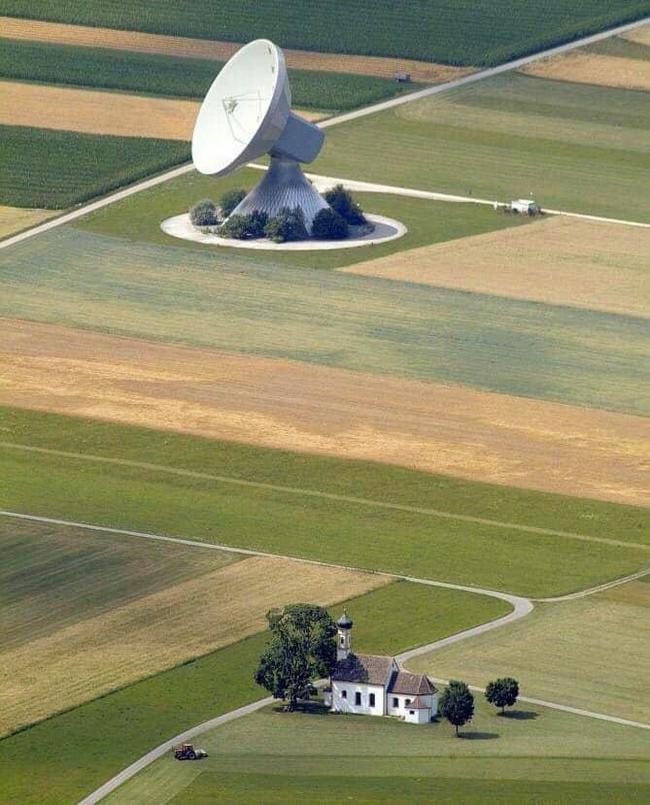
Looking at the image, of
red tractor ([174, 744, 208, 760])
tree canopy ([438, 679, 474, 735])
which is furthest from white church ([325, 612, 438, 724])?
red tractor ([174, 744, 208, 760])

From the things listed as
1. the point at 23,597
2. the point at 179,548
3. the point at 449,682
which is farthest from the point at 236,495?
the point at 449,682

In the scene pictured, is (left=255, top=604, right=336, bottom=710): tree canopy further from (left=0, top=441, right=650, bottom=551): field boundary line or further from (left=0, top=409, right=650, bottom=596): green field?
(left=0, top=441, right=650, bottom=551): field boundary line

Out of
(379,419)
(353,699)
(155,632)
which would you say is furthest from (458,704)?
(379,419)

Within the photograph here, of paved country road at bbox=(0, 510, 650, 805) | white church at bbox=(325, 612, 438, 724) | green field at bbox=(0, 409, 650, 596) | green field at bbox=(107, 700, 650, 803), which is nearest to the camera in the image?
green field at bbox=(107, 700, 650, 803)

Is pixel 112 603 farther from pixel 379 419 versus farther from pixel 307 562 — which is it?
pixel 379 419

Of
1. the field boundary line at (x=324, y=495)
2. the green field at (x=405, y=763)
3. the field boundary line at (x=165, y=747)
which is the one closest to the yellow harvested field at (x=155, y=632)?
the field boundary line at (x=165, y=747)

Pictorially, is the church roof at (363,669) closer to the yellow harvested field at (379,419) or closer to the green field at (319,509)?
the green field at (319,509)
